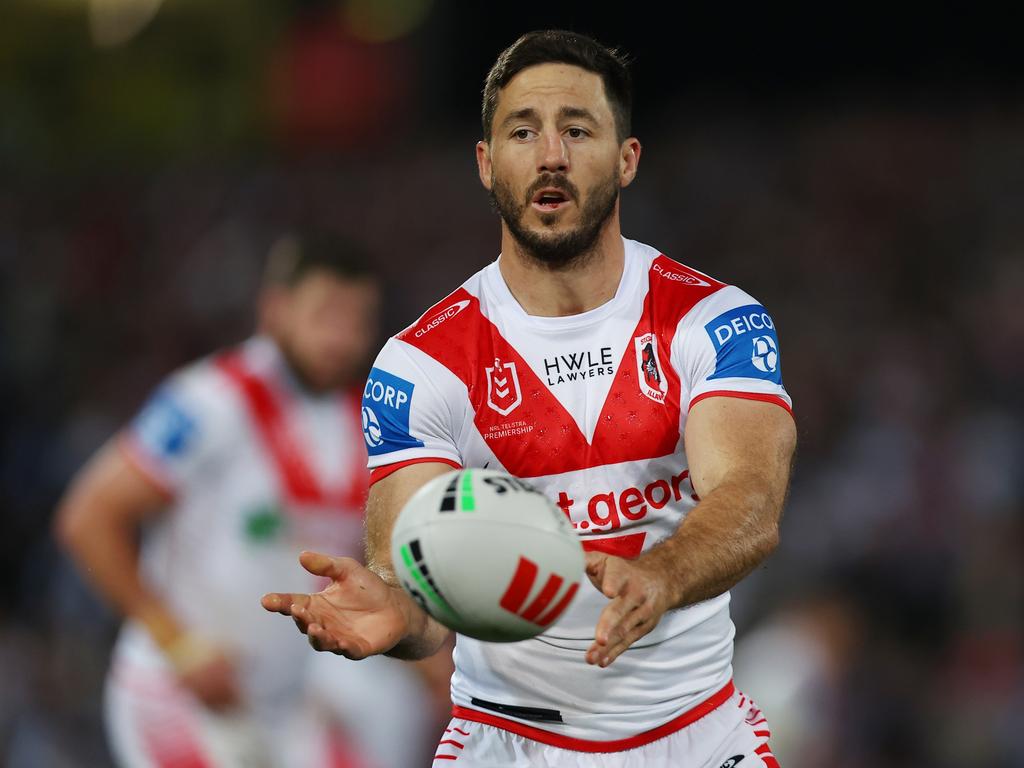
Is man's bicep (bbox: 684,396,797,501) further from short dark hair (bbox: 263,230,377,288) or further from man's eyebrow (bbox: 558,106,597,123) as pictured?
short dark hair (bbox: 263,230,377,288)

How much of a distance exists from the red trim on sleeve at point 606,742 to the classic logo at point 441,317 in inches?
39.0

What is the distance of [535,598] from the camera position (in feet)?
9.83

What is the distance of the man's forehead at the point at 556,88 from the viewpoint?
3852 millimetres

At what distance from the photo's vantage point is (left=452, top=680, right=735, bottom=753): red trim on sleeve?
385 centimetres

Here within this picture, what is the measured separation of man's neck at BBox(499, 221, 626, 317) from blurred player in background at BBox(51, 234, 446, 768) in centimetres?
225

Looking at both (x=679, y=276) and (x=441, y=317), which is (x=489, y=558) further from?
(x=679, y=276)

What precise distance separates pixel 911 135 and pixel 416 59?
27.0 feet

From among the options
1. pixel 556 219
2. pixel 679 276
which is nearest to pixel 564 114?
pixel 556 219

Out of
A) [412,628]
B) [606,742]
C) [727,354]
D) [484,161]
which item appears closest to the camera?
[412,628]

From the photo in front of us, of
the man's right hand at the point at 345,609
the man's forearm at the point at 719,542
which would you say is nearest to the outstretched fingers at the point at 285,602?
the man's right hand at the point at 345,609

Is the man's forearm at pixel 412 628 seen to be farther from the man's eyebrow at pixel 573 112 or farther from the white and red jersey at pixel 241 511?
the white and red jersey at pixel 241 511

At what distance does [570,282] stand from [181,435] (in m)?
2.63

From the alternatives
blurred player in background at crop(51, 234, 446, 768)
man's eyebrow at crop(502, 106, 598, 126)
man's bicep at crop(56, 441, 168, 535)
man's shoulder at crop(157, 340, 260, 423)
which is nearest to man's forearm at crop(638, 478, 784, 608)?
man's eyebrow at crop(502, 106, 598, 126)

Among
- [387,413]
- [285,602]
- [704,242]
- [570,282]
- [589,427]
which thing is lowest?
[285,602]
